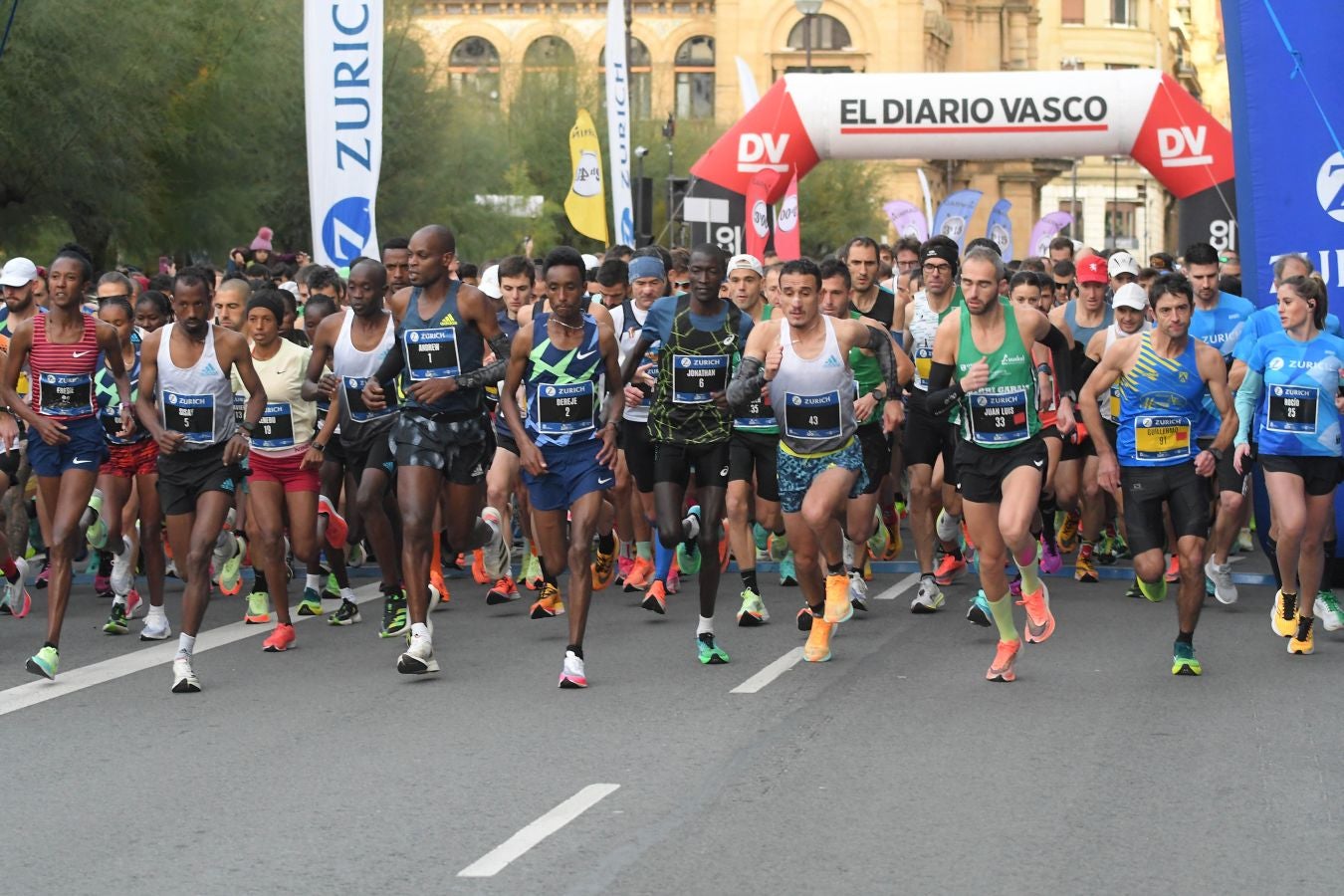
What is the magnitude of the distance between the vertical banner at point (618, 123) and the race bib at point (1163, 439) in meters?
15.5

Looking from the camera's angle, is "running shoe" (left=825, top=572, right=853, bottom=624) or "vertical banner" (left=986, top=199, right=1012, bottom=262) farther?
"vertical banner" (left=986, top=199, right=1012, bottom=262)

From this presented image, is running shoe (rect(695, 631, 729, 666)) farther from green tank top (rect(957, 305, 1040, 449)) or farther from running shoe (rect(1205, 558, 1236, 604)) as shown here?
running shoe (rect(1205, 558, 1236, 604))

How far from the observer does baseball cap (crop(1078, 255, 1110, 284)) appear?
46.3 ft

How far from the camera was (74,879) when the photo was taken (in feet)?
21.7

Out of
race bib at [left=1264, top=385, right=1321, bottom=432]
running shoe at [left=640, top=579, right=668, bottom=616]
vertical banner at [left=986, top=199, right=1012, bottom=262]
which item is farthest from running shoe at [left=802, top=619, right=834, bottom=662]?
vertical banner at [left=986, top=199, right=1012, bottom=262]

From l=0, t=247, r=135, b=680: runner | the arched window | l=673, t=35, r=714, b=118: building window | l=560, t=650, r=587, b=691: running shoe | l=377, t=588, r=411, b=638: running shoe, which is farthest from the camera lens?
l=673, t=35, r=714, b=118: building window

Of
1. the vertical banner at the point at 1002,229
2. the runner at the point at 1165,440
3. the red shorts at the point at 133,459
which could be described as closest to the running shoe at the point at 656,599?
the runner at the point at 1165,440

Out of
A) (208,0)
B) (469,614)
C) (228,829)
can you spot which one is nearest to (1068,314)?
(469,614)

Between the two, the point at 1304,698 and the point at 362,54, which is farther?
the point at 362,54

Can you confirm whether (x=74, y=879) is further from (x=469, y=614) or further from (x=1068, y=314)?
(x=1068, y=314)

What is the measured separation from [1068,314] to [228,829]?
888 cm

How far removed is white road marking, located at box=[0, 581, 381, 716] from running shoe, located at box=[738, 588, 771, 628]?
2468 mm

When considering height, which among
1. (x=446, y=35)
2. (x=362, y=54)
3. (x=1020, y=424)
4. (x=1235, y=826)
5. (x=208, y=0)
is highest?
(x=446, y=35)

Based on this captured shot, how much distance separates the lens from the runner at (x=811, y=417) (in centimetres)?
1041
